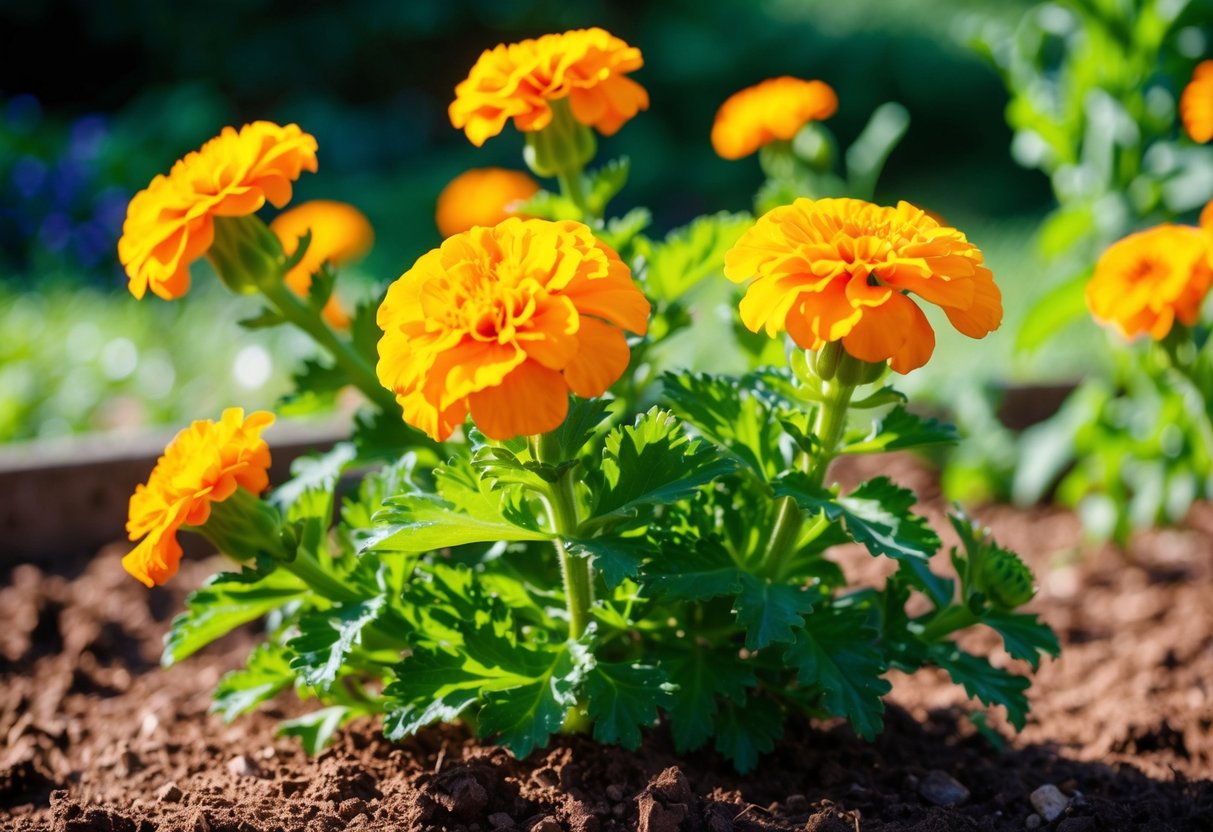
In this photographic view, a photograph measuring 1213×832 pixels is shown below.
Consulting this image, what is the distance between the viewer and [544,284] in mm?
1248

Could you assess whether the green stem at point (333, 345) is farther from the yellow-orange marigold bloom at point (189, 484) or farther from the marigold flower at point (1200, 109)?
the marigold flower at point (1200, 109)

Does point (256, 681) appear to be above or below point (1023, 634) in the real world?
below

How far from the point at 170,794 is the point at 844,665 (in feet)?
3.13

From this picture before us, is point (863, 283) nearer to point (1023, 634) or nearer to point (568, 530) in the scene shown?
point (568, 530)

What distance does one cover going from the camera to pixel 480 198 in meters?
2.90

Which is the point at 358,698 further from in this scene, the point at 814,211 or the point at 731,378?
the point at 814,211

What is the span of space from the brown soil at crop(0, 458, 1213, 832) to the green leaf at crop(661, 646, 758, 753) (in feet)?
0.19

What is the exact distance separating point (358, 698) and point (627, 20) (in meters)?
6.65

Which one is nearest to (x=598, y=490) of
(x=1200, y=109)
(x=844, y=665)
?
(x=844, y=665)

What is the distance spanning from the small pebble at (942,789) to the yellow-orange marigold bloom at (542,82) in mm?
1081

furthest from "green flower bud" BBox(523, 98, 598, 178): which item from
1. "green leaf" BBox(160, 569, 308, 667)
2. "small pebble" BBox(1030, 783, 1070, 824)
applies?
"small pebble" BBox(1030, 783, 1070, 824)

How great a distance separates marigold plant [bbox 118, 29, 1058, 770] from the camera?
1.25 m

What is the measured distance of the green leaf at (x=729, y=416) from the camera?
155 cm

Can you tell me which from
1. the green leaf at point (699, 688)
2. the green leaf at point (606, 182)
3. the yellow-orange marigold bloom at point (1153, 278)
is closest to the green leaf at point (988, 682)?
the green leaf at point (699, 688)
